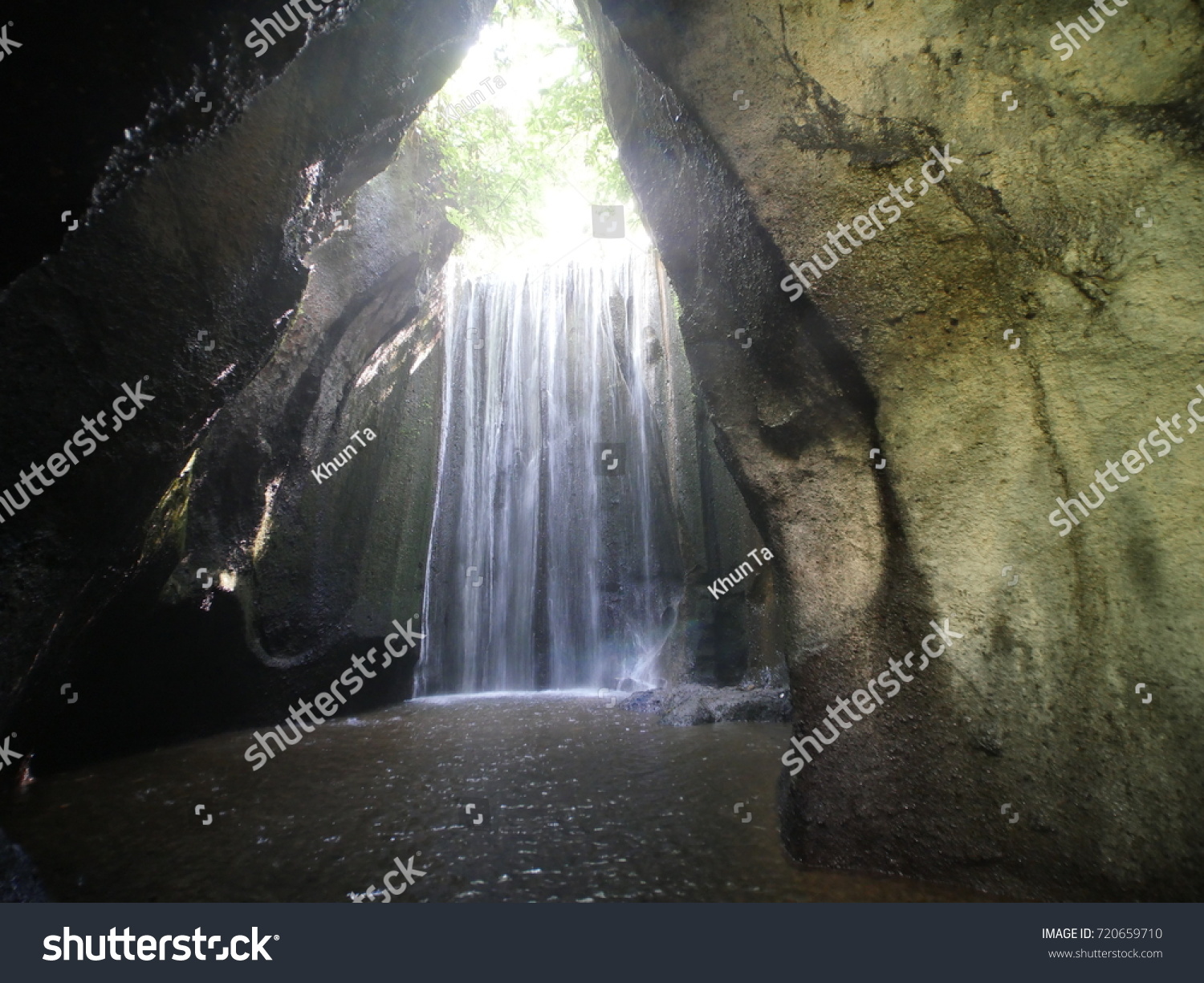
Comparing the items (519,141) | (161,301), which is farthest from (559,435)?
(161,301)

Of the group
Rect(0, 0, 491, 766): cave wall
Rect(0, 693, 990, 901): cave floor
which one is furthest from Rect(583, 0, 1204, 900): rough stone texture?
Rect(0, 0, 491, 766): cave wall

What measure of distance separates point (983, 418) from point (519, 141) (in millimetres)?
9495

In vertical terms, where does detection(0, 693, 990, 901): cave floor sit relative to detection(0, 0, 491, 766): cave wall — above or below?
below

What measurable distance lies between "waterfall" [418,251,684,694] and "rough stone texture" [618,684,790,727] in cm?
350

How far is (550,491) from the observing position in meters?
13.5

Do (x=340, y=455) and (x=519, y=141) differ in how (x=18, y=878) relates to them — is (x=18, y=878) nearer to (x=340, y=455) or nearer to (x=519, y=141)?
(x=340, y=455)

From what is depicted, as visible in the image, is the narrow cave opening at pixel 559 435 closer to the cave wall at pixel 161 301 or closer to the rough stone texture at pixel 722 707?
the rough stone texture at pixel 722 707

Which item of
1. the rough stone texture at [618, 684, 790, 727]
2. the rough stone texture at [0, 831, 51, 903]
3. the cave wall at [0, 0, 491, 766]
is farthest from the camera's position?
the rough stone texture at [618, 684, 790, 727]

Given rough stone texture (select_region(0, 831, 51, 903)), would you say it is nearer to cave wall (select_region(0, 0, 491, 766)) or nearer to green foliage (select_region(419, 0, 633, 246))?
cave wall (select_region(0, 0, 491, 766))

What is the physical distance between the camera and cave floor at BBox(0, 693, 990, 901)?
2.67 m

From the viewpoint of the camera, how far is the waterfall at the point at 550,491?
1207cm

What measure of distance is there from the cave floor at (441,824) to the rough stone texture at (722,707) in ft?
2.50

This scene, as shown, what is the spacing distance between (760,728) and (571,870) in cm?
379

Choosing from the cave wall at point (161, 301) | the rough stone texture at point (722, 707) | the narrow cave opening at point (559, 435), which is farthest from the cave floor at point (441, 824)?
the narrow cave opening at point (559, 435)
